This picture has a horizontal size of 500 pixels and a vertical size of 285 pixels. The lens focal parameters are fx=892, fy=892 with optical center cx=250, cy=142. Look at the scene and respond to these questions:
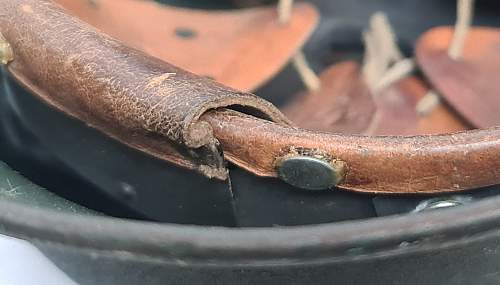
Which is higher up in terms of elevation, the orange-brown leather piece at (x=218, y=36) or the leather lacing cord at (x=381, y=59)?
the orange-brown leather piece at (x=218, y=36)

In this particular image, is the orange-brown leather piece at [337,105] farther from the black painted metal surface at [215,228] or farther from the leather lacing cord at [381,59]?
the black painted metal surface at [215,228]

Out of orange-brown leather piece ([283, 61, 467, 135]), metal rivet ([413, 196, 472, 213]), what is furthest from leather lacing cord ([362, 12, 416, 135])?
metal rivet ([413, 196, 472, 213])

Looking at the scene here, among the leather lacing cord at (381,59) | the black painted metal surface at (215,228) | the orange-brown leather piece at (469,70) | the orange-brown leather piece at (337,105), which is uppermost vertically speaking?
the black painted metal surface at (215,228)

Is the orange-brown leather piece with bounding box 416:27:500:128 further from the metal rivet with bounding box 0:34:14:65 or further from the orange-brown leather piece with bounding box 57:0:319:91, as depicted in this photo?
the metal rivet with bounding box 0:34:14:65

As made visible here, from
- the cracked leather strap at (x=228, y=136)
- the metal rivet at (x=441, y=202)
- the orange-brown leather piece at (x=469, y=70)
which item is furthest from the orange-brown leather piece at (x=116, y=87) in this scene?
the orange-brown leather piece at (x=469, y=70)

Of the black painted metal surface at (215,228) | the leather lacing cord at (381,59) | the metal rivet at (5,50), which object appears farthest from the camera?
the leather lacing cord at (381,59)

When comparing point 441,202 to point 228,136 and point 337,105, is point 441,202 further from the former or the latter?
point 337,105
